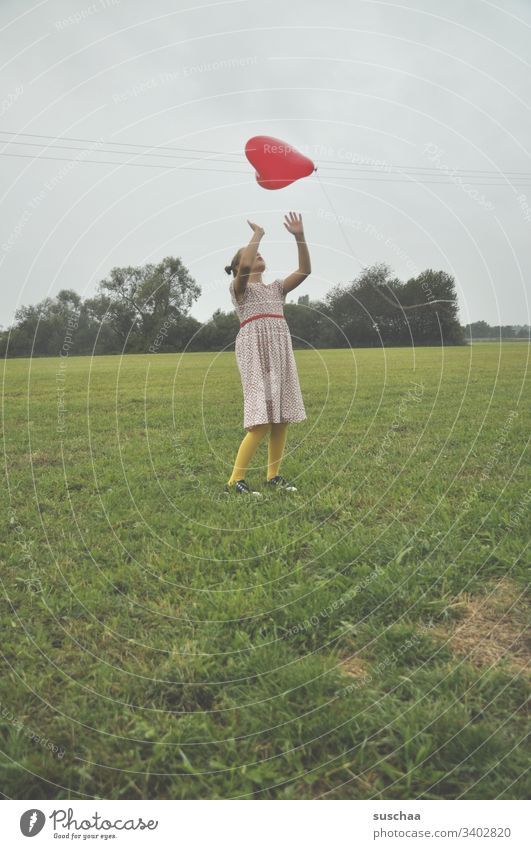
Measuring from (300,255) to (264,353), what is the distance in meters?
1.05

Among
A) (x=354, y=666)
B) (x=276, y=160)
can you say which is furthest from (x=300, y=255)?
(x=354, y=666)

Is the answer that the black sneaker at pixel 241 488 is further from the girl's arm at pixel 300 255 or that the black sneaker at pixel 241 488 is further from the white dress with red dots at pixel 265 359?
the girl's arm at pixel 300 255

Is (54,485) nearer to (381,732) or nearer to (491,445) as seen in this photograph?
(381,732)

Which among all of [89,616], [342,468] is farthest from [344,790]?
[342,468]

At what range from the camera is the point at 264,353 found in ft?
17.1

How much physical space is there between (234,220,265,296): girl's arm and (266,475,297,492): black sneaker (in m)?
2.04

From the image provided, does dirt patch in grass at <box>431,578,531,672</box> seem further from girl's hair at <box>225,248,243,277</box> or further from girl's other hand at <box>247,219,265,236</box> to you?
girl's hair at <box>225,248,243,277</box>

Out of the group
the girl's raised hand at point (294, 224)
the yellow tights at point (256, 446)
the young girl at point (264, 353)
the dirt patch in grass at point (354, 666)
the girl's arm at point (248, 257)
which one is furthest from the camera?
the yellow tights at point (256, 446)

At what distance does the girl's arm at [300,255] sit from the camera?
16.4ft

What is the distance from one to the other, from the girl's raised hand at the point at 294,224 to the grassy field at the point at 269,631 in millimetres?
2544

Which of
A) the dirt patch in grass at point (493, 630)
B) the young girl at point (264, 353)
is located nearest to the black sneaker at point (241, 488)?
the young girl at point (264, 353)

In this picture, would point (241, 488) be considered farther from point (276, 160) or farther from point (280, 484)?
point (276, 160)
